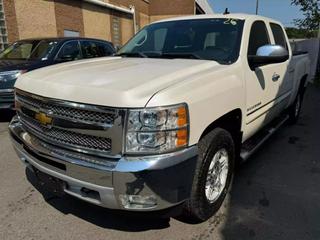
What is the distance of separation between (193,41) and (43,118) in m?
1.99

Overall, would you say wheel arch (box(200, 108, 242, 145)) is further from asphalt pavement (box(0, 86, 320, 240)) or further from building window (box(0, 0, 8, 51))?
building window (box(0, 0, 8, 51))

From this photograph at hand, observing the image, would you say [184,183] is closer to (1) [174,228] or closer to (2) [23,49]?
(1) [174,228]

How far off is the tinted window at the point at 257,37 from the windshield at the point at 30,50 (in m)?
4.93

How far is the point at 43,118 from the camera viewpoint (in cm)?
273

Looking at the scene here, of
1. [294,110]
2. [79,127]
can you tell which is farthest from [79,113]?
[294,110]

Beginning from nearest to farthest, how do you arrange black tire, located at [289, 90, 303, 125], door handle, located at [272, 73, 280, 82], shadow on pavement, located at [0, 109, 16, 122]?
door handle, located at [272, 73, 280, 82], black tire, located at [289, 90, 303, 125], shadow on pavement, located at [0, 109, 16, 122]

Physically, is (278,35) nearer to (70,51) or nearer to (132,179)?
(132,179)

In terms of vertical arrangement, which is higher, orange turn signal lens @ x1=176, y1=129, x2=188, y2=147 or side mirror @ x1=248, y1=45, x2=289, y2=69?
side mirror @ x1=248, y1=45, x2=289, y2=69

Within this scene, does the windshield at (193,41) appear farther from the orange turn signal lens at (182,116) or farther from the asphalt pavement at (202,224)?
the asphalt pavement at (202,224)

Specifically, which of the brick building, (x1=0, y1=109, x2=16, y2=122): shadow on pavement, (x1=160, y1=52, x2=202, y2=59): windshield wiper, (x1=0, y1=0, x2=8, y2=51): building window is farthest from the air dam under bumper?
the brick building

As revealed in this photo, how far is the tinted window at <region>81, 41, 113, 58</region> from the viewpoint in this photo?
27.8ft

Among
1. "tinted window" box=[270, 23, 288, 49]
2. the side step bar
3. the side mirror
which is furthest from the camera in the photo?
"tinted window" box=[270, 23, 288, 49]

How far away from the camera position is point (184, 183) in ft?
8.02

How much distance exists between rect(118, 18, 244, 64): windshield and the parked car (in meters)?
3.23
